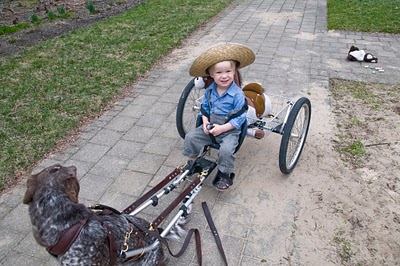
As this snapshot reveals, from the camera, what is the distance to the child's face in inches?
120

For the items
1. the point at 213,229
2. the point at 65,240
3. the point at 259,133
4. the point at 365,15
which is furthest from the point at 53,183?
the point at 365,15

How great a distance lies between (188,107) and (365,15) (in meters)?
7.81

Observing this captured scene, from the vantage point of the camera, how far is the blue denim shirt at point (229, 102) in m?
3.17

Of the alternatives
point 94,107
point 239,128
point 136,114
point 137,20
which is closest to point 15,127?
point 94,107

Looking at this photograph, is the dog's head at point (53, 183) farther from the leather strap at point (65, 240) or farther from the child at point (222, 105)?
A: the child at point (222, 105)

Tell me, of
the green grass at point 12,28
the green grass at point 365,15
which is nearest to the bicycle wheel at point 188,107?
the green grass at point 365,15

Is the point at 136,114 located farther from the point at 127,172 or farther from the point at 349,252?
the point at 349,252

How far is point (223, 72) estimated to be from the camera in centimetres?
306

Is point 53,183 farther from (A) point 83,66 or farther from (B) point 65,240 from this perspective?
(A) point 83,66

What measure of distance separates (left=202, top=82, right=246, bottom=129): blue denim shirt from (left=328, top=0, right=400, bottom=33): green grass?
21.7 feet

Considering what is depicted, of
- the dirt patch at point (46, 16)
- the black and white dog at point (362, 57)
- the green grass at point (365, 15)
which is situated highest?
the dirt patch at point (46, 16)

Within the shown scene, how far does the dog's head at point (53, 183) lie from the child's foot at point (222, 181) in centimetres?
156

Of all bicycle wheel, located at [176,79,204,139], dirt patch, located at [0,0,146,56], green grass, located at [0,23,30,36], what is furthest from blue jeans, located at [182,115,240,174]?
green grass, located at [0,23,30,36]

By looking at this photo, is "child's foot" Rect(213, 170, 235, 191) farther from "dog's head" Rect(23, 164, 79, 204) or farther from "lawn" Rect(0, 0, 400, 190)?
Answer: "lawn" Rect(0, 0, 400, 190)
